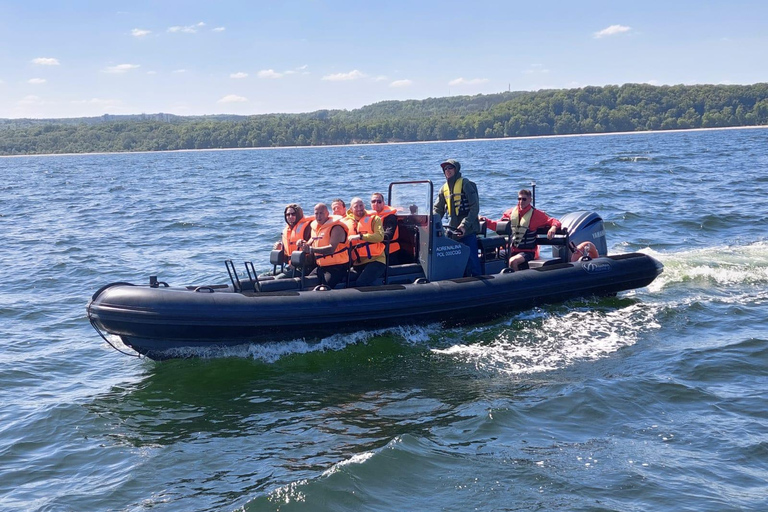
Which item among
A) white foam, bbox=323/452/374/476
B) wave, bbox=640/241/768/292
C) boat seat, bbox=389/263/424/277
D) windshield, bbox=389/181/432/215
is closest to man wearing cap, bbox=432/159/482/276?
windshield, bbox=389/181/432/215

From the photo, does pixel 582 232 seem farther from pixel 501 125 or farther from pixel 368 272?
pixel 501 125

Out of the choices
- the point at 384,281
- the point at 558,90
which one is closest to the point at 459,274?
the point at 384,281

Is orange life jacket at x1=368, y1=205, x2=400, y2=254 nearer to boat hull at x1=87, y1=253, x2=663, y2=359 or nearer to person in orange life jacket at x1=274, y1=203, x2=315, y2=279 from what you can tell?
boat hull at x1=87, y1=253, x2=663, y2=359

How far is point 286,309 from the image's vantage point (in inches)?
316

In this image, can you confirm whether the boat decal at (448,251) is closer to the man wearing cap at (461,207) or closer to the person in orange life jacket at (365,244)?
the man wearing cap at (461,207)

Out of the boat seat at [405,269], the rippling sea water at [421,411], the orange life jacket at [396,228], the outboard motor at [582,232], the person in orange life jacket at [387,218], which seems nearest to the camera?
the rippling sea water at [421,411]

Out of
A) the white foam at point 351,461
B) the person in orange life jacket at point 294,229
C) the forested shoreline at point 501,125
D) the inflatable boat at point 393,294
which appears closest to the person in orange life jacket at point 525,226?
the inflatable boat at point 393,294

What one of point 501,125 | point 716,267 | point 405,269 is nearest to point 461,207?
point 405,269

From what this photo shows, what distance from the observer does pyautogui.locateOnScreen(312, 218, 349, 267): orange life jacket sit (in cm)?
863

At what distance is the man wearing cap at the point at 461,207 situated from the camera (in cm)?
941

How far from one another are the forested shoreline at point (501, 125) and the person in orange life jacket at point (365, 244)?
294 feet

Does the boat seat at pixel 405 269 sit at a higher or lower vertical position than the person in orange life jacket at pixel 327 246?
lower

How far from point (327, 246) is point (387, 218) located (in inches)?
35.1

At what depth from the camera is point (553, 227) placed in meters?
10.4
